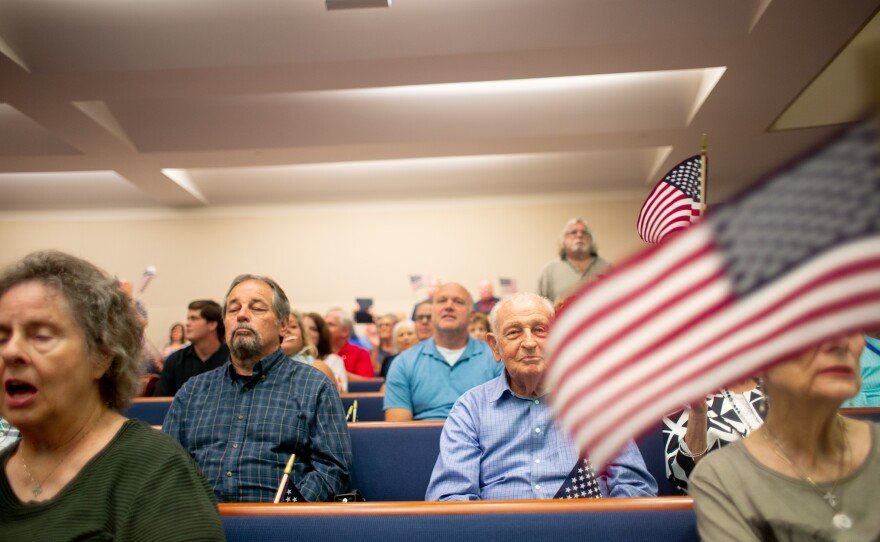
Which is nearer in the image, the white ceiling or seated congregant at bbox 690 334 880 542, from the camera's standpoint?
seated congregant at bbox 690 334 880 542

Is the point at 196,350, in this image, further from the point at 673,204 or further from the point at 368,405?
the point at 673,204

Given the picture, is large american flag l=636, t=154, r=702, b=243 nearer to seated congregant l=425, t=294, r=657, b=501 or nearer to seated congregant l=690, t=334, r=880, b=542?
seated congregant l=425, t=294, r=657, b=501

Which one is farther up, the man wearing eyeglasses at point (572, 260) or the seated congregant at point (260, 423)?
the man wearing eyeglasses at point (572, 260)

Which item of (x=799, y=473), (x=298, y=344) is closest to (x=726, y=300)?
(x=799, y=473)

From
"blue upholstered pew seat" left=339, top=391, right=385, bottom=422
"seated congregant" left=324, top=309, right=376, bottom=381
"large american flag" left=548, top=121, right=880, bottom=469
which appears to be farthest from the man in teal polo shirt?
"large american flag" left=548, top=121, right=880, bottom=469

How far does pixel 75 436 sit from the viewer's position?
136cm

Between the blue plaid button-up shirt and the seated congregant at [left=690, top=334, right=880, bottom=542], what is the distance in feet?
4.63

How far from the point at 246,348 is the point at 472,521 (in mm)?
1307

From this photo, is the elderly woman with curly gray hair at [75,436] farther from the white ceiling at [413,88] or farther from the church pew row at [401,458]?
the white ceiling at [413,88]

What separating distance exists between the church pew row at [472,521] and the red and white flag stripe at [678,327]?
584 mm

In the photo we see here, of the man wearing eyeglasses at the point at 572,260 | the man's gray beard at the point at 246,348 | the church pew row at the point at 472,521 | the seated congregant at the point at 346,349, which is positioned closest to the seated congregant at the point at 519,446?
the church pew row at the point at 472,521

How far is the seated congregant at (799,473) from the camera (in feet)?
3.01

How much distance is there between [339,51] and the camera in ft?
17.1

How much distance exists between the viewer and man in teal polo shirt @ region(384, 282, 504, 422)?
317 centimetres
